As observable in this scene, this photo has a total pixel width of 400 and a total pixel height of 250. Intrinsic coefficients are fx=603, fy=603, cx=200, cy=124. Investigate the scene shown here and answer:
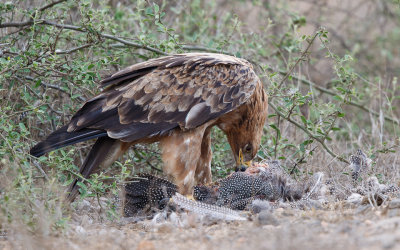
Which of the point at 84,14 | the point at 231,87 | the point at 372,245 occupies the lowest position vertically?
the point at 372,245

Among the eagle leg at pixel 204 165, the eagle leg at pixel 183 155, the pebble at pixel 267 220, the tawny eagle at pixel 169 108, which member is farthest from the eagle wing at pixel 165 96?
the pebble at pixel 267 220

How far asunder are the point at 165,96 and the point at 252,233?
218 cm

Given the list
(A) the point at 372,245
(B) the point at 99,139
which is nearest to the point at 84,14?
(B) the point at 99,139

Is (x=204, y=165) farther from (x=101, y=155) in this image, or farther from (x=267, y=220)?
(x=267, y=220)

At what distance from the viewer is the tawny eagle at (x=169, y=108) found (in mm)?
5223

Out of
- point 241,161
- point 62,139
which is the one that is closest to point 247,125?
point 241,161

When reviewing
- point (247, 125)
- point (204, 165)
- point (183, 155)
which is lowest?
point (204, 165)

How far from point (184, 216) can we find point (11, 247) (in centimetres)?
129

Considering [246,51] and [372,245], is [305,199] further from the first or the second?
[246,51]

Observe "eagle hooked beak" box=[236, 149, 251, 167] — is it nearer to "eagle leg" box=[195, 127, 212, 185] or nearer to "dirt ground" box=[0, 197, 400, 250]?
"eagle leg" box=[195, 127, 212, 185]

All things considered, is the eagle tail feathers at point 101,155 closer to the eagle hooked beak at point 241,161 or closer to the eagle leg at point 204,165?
the eagle leg at point 204,165

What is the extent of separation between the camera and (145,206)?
17.1 ft

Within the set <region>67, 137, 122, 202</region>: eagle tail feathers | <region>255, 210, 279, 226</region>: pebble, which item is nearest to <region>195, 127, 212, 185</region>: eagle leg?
<region>67, 137, 122, 202</region>: eagle tail feathers

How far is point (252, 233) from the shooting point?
3527mm
